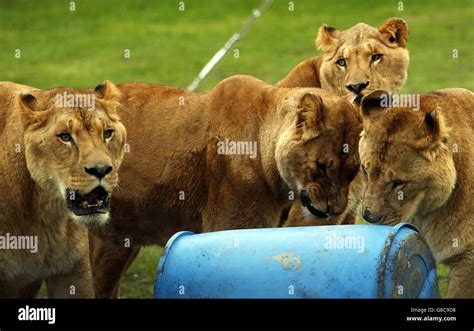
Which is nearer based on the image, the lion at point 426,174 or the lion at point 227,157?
the lion at point 426,174

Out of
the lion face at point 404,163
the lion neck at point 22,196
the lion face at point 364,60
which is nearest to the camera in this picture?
the lion face at point 404,163

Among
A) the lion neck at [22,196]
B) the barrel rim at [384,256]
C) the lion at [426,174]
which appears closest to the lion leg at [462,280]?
the lion at [426,174]

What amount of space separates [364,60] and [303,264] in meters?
2.59

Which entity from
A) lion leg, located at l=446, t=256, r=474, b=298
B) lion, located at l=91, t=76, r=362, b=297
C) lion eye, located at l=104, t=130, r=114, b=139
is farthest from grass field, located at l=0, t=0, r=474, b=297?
lion eye, located at l=104, t=130, r=114, b=139

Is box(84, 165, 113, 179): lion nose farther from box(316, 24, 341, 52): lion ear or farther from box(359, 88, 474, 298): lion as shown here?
box(316, 24, 341, 52): lion ear

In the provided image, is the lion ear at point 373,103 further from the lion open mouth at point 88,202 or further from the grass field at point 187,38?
the grass field at point 187,38

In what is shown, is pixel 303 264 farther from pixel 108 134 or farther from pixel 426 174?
pixel 108 134

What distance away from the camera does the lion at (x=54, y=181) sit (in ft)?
25.2

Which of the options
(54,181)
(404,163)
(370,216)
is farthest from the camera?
(54,181)

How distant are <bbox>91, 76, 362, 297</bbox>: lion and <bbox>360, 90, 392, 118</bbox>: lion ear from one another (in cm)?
40

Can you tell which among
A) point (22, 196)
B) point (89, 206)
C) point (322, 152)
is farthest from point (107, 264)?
point (322, 152)

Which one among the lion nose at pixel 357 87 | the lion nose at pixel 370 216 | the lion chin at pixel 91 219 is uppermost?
the lion nose at pixel 357 87

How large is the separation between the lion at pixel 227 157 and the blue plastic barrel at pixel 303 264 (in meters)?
0.74

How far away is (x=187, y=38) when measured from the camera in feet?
82.9
